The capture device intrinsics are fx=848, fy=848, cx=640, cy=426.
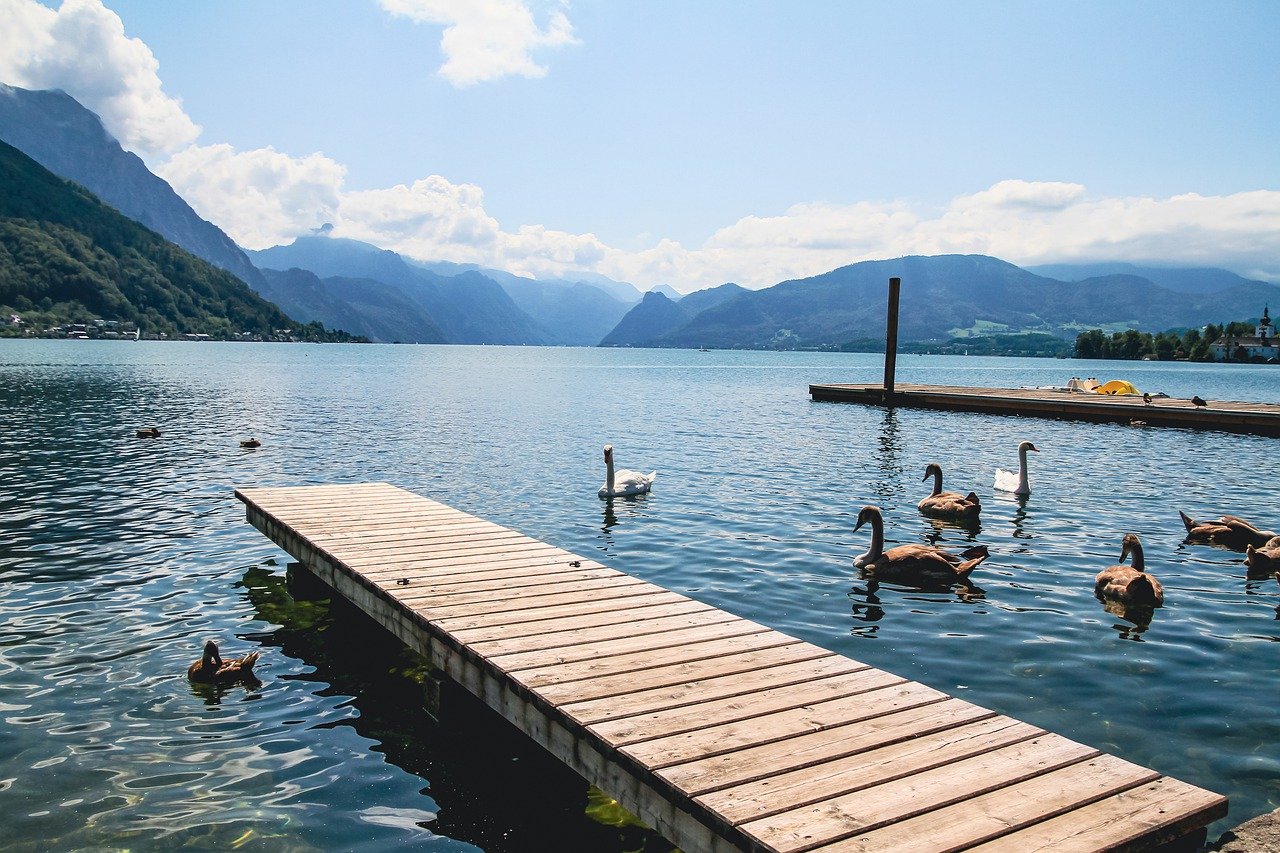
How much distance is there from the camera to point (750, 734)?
257 inches

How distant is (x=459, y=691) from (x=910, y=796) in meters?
5.26

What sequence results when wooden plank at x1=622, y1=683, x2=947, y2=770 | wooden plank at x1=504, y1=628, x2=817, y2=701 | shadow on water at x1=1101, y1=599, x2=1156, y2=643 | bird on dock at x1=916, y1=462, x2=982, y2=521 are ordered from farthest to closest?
bird on dock at x1=916, y1=462, x2=982, y2=521 → shadow on water at x1=1101, y1=599, x2=1156, y2=643 → wooden plank at x1=504, y1=628, x2=817, y2=701 → wooden plank at x1=622, y1=683, x2=947, y2=770

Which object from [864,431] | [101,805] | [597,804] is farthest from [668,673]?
[864,431]

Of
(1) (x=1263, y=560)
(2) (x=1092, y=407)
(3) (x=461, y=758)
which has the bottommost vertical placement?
(3) (x=461, y=758)

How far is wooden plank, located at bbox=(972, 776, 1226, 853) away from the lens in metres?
5.02

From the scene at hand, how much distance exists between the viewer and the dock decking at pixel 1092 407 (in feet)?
141

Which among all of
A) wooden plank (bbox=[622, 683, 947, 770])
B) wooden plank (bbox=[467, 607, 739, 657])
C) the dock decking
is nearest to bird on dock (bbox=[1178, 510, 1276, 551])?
wooden plank (bbox=[467, 607, 739, 657])

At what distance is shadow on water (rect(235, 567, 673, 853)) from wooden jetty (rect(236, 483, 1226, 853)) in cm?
90

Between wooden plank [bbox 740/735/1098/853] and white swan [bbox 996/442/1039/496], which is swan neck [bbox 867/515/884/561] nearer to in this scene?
wooden plank [bbox 740/735/1098/853]

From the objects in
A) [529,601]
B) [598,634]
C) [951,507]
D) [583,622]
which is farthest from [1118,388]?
[598,634]

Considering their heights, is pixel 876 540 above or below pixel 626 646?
below

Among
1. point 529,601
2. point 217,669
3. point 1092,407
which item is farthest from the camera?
point 1092,407

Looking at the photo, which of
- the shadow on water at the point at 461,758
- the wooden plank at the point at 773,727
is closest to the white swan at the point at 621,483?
the shadow on water at the point at 461,758

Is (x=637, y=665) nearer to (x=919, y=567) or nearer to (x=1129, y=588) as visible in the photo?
(x=919, y=567)
